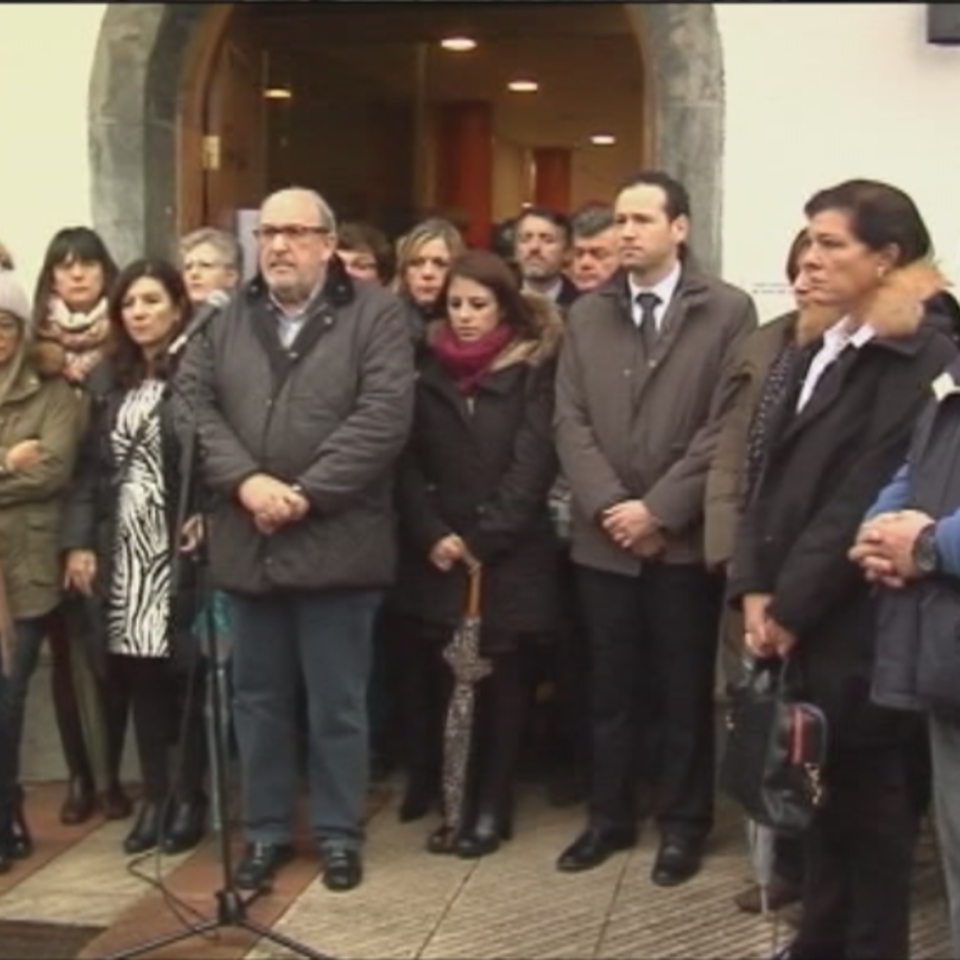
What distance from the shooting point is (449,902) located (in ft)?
17.8

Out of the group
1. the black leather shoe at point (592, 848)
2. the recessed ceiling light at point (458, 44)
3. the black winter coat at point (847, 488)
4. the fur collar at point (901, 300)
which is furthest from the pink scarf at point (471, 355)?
the recessed ceiling light at point (458, 44)

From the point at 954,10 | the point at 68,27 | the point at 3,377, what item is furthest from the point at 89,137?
the point at 954,10

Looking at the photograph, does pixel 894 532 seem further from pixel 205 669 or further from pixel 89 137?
pixel 89 137

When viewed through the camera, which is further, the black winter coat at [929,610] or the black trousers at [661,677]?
the black trousers at [661,677]

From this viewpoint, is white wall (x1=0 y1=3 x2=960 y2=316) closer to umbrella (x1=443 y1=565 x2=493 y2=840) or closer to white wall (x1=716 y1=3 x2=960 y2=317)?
white wall (x1=716 y1=3 x2=960 y2=317)

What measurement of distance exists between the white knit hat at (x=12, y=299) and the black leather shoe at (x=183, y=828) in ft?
5.14

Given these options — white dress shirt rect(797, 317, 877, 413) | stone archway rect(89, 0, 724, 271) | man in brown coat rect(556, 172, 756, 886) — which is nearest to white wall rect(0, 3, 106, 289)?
stone archway rect(89, 0, 724, 271)

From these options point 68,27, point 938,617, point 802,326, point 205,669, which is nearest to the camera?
point 938,617

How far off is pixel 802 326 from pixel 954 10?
1767 mm

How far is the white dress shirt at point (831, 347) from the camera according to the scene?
4422 mm

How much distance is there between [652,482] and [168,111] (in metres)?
2.61

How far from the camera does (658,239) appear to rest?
5.47m

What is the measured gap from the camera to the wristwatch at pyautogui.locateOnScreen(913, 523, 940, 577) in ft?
12.8

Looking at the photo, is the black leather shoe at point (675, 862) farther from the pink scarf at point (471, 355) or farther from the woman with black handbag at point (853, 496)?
the pink scarf at point (471, 355)
